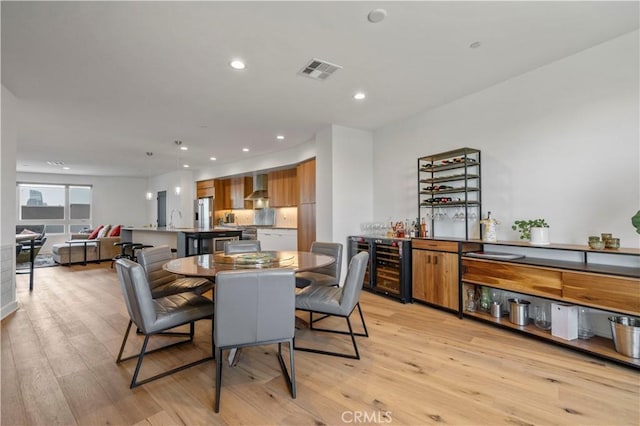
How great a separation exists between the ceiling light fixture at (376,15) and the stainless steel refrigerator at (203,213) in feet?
25.0

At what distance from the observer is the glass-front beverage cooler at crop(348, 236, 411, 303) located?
4020 mm

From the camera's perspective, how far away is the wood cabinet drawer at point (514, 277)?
2.70 meters

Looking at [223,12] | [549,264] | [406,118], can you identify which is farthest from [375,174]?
[223,12]

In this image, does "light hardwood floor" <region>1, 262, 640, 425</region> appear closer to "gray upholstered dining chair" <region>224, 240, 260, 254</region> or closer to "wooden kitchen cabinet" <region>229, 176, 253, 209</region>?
"gray upholstered dining chair" <region>224, 240, 260, 254</region>

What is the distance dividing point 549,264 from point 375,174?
3027 mm

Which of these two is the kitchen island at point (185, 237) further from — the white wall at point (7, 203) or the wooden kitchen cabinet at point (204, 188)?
the wooden kitchen cabinet at point (204, 188)

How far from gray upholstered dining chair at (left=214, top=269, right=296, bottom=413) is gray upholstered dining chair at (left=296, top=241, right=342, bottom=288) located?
3.95 ft

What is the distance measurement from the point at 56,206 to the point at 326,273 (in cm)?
1126

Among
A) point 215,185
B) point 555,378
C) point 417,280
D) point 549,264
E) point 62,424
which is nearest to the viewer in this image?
point 62,424

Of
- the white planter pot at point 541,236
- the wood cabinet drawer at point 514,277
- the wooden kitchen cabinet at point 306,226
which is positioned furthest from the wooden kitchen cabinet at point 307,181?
the white planter pot at point 541,236

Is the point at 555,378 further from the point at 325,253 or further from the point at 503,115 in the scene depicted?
the point at 503,115

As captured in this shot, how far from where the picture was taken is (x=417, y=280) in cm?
393

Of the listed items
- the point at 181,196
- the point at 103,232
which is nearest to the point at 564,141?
the point at 181,196

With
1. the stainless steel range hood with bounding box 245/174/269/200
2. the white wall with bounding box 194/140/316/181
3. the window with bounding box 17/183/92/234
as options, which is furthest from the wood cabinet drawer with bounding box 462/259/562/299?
the window with bounding box 17/183/92/234
